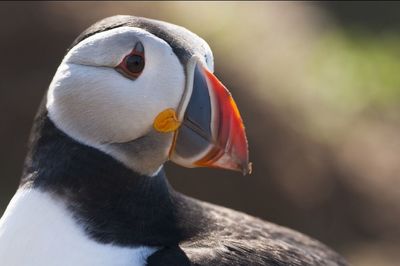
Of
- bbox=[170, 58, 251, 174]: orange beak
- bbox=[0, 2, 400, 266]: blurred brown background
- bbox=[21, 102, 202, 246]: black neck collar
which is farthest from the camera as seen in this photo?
bbox=[0, 2, 400, 266]: blurred brown background

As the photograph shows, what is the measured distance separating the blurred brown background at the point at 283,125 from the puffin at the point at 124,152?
3.56 meters

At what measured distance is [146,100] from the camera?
3324mm

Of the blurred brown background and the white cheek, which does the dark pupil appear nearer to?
the white cheek

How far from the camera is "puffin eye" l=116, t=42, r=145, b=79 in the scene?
3.31 m

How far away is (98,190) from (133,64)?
1.66 feet

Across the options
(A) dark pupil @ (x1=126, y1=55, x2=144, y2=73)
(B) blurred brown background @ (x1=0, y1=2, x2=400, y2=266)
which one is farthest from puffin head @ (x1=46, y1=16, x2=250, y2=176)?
(B) blurred brown background @ (x1=0, y1=2, x2=400, y2=266)

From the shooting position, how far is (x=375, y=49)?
9758mm

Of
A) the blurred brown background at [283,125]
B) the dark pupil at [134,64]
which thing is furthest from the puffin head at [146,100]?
the blurred brown background at [283,125]

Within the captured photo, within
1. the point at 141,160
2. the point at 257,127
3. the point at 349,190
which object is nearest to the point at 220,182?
the point at 257,127

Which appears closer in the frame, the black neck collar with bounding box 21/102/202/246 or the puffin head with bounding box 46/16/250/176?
the puffin head with bounding box 46/16/250/176

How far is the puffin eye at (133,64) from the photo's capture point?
3.31 metres

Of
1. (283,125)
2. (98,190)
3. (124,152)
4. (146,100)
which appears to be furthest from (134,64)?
(283,125)

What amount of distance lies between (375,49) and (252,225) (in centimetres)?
621

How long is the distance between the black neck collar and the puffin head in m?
0.05
